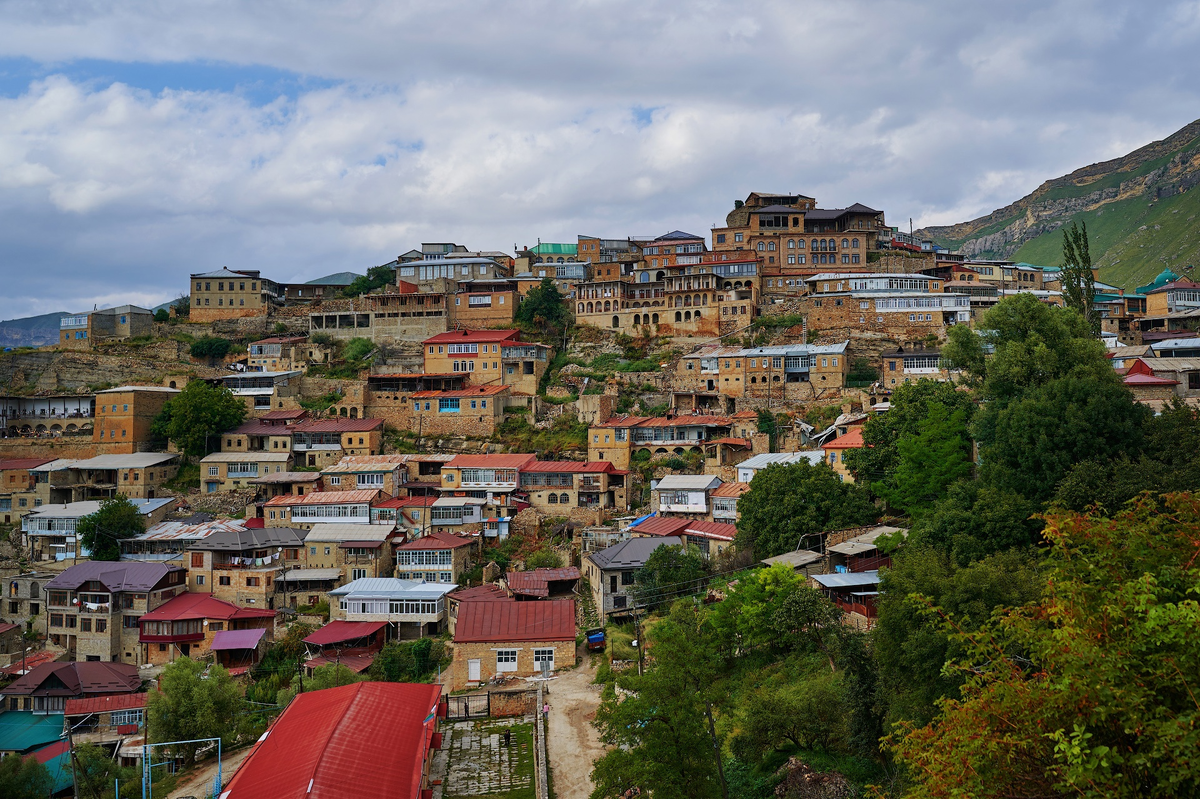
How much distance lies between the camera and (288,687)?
110 ft

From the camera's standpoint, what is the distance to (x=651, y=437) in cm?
4631

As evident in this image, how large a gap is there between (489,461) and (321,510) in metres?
8.58

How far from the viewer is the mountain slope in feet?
332

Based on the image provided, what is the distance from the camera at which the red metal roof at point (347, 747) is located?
66.3ft

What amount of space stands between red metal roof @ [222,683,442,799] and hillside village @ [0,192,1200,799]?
146 millimetres

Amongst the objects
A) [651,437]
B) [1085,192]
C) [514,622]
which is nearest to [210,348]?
[651,437]

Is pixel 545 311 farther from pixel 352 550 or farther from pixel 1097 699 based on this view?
pixel 1097 699

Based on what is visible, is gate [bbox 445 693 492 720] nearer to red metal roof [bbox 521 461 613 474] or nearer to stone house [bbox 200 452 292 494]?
red metal roof [bbox 521 461 613 474]

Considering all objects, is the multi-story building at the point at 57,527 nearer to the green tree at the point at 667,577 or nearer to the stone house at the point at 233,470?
the stone house at the point at 233,470

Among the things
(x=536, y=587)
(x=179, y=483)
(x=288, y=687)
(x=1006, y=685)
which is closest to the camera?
(x=1006, y=685)

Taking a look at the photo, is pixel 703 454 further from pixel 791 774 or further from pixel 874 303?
pixel 791 774

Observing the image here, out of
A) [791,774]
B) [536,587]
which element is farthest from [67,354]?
[791,774]

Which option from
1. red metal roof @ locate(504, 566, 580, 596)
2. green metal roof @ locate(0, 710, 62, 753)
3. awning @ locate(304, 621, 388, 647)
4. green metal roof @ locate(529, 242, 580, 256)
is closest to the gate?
awning @ locate(304, 621, 388, 647)

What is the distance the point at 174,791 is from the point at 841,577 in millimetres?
21002
